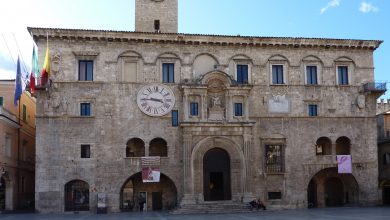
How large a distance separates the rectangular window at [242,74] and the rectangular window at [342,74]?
7932 mm

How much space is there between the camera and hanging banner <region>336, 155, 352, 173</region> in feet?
138

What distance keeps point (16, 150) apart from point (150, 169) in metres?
12.8

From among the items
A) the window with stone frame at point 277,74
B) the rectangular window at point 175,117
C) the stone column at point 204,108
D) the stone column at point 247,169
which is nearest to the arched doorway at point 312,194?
the stone column at point 247,169

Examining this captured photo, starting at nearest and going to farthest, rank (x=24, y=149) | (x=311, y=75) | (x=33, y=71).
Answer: (x=33, y=71), (x=311, y=75), (x=24, y=149)

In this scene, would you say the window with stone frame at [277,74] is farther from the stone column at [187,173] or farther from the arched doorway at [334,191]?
the arched doorway at [334,191]

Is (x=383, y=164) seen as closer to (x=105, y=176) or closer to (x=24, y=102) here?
(x=105, y=176)

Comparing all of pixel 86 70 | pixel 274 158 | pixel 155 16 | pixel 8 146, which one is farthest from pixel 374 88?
pixel 8 146

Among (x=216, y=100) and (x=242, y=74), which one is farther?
(x=242, y=74)

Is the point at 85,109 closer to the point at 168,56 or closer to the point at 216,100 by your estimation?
the point at 168,56

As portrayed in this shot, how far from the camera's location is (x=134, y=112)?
4022 cm

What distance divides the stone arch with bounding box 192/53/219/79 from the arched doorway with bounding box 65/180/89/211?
12.0 m

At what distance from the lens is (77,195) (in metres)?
40.1

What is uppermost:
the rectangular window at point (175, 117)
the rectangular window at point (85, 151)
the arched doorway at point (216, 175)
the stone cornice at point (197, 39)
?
the stone cornice at point (197, 39)

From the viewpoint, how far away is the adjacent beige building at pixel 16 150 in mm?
42031
